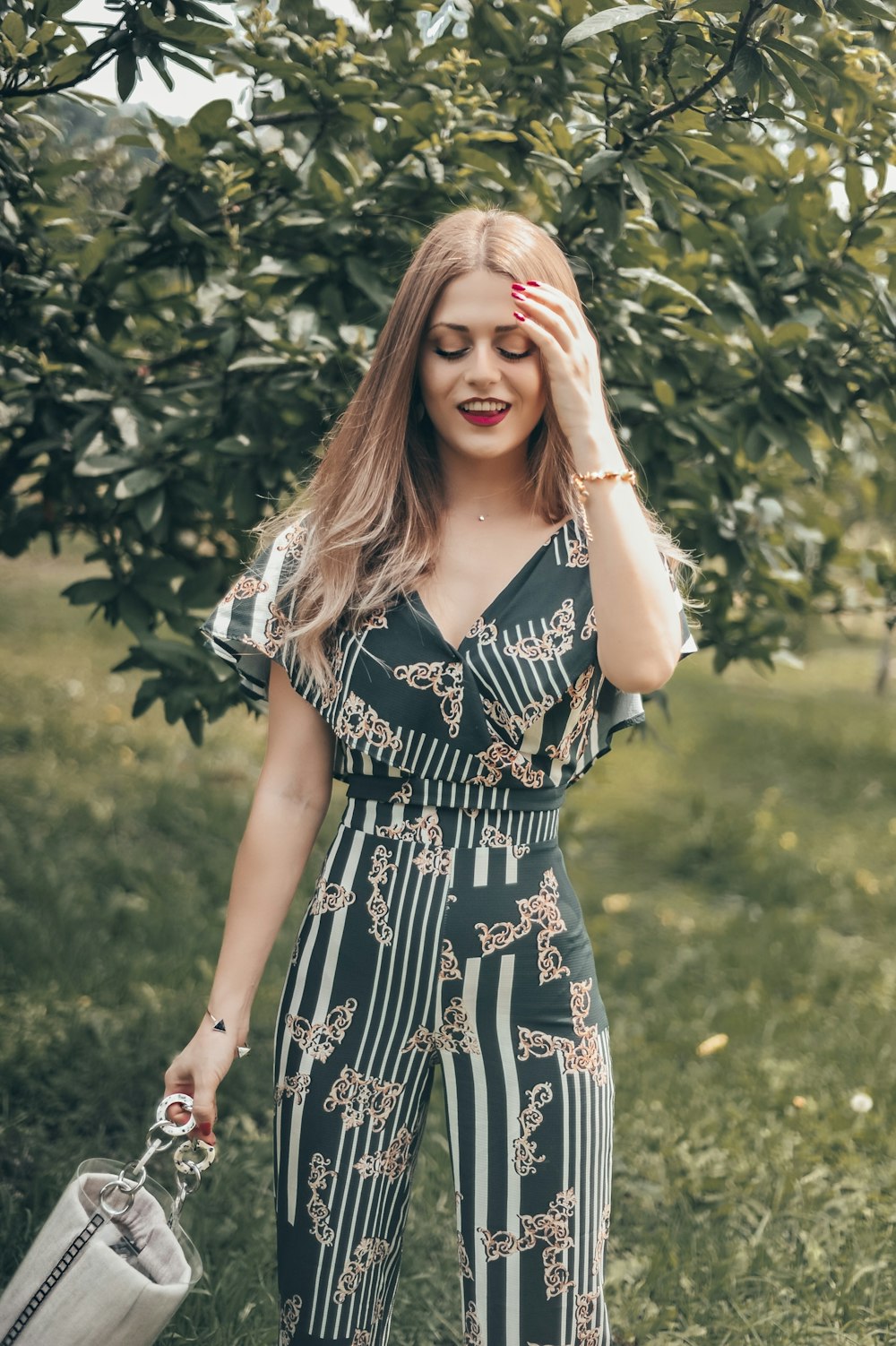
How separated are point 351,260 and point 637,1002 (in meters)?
2.70

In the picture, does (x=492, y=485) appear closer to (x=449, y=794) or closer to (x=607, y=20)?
(x=449, y=794)

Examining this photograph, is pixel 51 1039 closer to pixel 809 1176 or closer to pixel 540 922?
pixel 809 1176

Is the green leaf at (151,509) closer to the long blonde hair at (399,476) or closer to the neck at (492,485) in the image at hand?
the long blonde hair at (399,476)

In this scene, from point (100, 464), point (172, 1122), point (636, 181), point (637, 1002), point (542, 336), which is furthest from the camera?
point (637, 1002)

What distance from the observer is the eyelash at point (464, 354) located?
1805 millimetres

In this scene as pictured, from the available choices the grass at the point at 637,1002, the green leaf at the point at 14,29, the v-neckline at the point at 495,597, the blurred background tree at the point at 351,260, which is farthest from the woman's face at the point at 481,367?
the grass at the point at 637,1002

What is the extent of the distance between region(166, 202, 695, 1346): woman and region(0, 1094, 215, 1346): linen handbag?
156mm

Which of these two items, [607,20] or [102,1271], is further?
[607,20]

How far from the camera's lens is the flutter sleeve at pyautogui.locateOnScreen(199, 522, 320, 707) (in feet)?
6.06

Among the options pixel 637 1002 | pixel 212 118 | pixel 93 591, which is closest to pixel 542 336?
pixel 212 118

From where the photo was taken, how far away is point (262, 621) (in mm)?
1866

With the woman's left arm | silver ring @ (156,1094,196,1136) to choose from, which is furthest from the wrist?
silver ring @ (156,1094,196,1136)

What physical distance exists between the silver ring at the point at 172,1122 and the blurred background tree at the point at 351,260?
1.02m

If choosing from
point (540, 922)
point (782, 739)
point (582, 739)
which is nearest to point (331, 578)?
point (582, 739)
